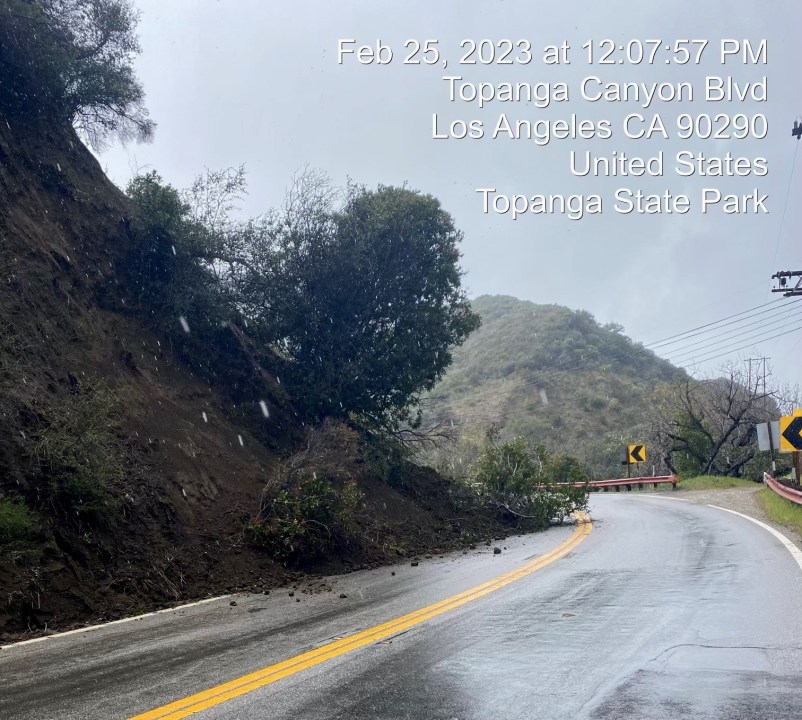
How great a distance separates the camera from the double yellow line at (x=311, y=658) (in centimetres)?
496

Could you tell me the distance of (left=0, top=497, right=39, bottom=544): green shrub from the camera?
899cm

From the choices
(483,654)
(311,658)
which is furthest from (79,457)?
(483,654)

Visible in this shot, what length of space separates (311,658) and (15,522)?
16.0 feet

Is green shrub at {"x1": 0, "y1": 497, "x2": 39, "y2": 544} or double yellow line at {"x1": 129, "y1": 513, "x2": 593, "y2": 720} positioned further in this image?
green shrub at {"x1": 0, "y1": 497, "x2": 39, "y2": 544}

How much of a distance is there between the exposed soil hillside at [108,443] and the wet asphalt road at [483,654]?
4.52 feet

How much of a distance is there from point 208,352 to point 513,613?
12.5m

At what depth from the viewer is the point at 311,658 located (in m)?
6.19

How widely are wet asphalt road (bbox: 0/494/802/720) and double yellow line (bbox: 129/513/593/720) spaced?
0.40ft

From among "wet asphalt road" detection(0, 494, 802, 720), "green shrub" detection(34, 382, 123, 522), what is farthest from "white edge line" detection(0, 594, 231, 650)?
"green shrub" detection(34, 382, 123, 522)

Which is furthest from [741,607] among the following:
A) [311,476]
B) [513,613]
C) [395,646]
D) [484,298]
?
[484,298]

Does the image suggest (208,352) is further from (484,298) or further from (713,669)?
(484,298)

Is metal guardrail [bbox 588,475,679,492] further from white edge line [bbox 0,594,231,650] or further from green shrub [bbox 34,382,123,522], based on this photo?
green shrub [bbox 34,382,123,522]

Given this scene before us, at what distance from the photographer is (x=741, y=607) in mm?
7844

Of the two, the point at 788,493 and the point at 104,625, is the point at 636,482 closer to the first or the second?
the point at 788,493
